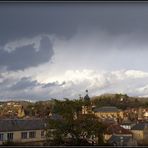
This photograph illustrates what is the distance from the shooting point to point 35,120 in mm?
43500

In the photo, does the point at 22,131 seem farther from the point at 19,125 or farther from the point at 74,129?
the point at 74,129

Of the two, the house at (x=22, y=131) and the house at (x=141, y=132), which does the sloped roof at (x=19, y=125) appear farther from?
the house at (x=141, y=132)

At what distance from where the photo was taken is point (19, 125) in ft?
135

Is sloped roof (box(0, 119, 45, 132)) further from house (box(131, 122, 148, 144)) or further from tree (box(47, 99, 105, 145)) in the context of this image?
house (box(131, 122, 148, 144))

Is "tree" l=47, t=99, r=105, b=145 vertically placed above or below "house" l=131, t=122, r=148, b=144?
above

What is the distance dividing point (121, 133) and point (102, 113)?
54.0 meters

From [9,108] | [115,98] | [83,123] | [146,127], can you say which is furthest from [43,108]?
[83,123]

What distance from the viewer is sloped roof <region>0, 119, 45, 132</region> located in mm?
39844

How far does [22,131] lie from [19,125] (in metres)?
0.72

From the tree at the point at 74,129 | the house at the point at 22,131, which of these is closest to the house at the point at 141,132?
the house at the point at 22,131

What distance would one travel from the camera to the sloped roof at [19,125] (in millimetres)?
39844

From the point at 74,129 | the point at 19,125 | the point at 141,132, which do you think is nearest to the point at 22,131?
the point at 19,125

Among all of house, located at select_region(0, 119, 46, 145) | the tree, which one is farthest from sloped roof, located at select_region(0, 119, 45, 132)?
the tree

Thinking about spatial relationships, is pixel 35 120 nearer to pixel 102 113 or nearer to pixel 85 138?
pixel 85 138
